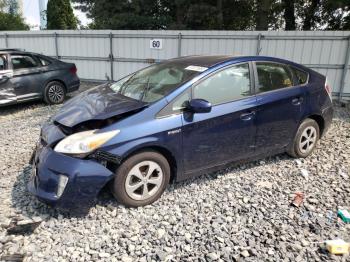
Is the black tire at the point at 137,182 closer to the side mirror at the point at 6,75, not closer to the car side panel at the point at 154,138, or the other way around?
the car side panel at the point at 154,138

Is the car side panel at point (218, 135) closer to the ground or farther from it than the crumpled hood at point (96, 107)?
closer to the ground

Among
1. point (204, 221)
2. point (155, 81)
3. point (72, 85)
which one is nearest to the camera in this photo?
point (204, 221)

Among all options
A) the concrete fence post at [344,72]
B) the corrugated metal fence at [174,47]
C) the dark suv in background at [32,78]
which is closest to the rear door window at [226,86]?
the dark suv in background at [32,78]

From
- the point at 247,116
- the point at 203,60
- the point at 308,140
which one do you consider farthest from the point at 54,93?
the point at 308,140

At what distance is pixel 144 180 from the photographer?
3457mm

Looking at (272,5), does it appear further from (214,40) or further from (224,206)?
(224,206)

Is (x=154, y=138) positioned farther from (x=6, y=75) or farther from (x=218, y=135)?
(x=6, y=75)

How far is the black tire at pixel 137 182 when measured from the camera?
329 cm

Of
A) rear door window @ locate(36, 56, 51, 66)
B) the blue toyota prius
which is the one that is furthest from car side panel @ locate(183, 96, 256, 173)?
rear door window @ locate(36, 56, 51, 66)

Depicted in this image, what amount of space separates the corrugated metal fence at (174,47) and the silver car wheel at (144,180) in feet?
22.9

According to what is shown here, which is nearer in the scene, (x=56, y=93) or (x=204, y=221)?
(x=204, y=221)

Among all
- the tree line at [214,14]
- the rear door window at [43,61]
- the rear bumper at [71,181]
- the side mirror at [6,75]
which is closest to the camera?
the rear bumper at [71,181]

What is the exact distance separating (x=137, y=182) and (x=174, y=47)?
25.6ft

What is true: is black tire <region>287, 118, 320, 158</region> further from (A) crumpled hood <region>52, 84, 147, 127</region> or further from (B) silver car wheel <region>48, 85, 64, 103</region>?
(B) silver car wheel <region>48, 85, 64, 103</region>
